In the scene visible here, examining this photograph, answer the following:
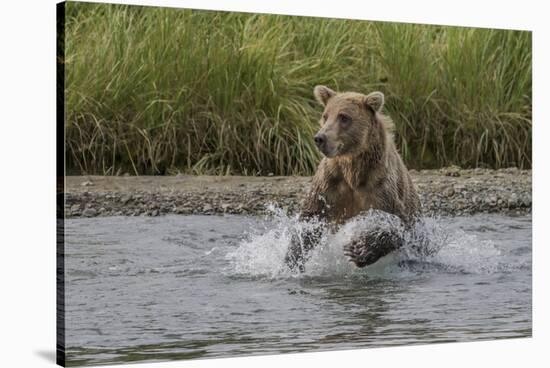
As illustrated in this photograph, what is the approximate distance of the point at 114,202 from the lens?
266 inches

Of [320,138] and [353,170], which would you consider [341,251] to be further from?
[320,138]

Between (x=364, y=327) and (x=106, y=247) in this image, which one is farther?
(x=364, y=327)

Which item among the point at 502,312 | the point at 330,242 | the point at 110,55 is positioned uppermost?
the point at 110,55

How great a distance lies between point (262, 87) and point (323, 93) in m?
0.40

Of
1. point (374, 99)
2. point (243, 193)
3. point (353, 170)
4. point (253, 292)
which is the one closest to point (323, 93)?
point (374, 99)

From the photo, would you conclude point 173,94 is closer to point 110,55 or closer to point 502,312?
point 110,55

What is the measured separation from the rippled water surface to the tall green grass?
1.42 feet

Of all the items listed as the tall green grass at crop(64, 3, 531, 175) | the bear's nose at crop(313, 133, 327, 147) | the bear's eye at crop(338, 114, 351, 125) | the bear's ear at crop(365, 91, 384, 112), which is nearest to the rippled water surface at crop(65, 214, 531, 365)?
the tall green grass at crop(64, 3, 531, 175)

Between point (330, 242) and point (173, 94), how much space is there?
4.58 feet

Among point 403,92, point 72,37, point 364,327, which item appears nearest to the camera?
point 72,37

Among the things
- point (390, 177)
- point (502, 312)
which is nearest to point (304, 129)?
point (390, 177)

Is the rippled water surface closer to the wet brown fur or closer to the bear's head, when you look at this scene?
the wet brown fur

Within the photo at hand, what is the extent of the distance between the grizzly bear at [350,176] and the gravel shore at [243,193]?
0.16 meters

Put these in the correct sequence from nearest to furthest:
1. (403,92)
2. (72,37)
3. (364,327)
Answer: (72,37)
(364,327)
(403,92)
